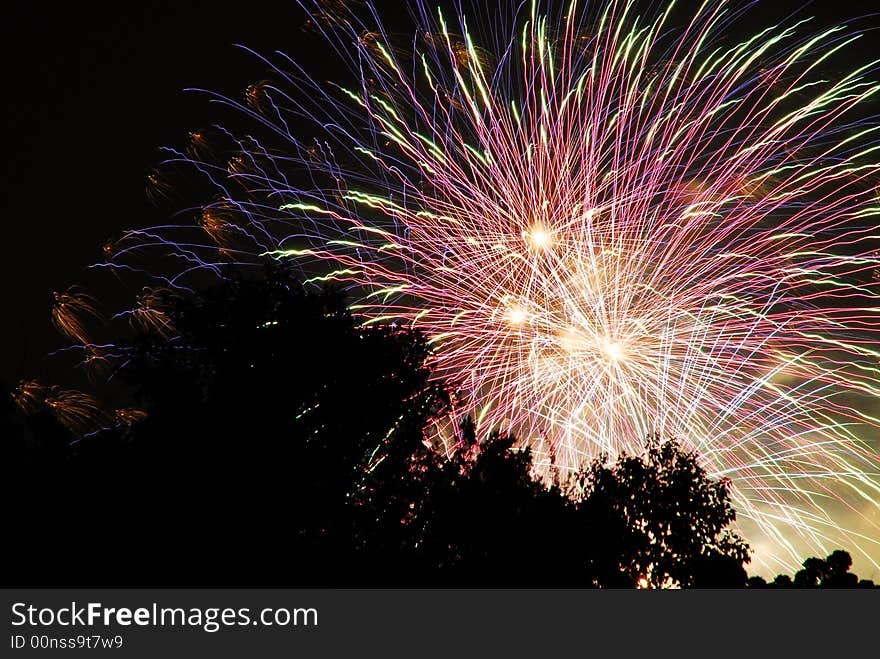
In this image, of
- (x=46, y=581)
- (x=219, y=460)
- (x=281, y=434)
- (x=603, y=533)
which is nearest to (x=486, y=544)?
(x=603, y=533)

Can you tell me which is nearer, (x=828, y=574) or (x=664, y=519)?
(x=664, y=519)

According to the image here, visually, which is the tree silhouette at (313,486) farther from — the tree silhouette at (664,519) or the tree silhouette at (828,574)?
the tree silhouette at (828,574)

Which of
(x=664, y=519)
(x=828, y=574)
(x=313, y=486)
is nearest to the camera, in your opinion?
(x=313, y=486)

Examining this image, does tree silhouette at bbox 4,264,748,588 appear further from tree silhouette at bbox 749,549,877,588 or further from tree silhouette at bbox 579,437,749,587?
tree silhouette at bbox 749,549,877,588

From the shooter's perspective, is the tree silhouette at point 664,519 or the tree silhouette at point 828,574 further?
the tree silhouette at point 828,574

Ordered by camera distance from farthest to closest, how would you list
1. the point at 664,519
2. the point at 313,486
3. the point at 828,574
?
the point at 828,574
the point at 664,519
the point at 313,486

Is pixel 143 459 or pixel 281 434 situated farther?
pixel 281 434

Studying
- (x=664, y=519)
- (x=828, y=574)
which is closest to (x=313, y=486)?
(x=664, y=519)

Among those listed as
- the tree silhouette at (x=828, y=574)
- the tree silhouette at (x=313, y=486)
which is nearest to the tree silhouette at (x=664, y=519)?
the tree silhouette at (x=313, y=486)

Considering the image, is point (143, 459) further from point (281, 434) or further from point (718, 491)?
point (718, 491)

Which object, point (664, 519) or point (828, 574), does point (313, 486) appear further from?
point (828, 574)

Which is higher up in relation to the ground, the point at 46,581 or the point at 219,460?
the point at 219,460
